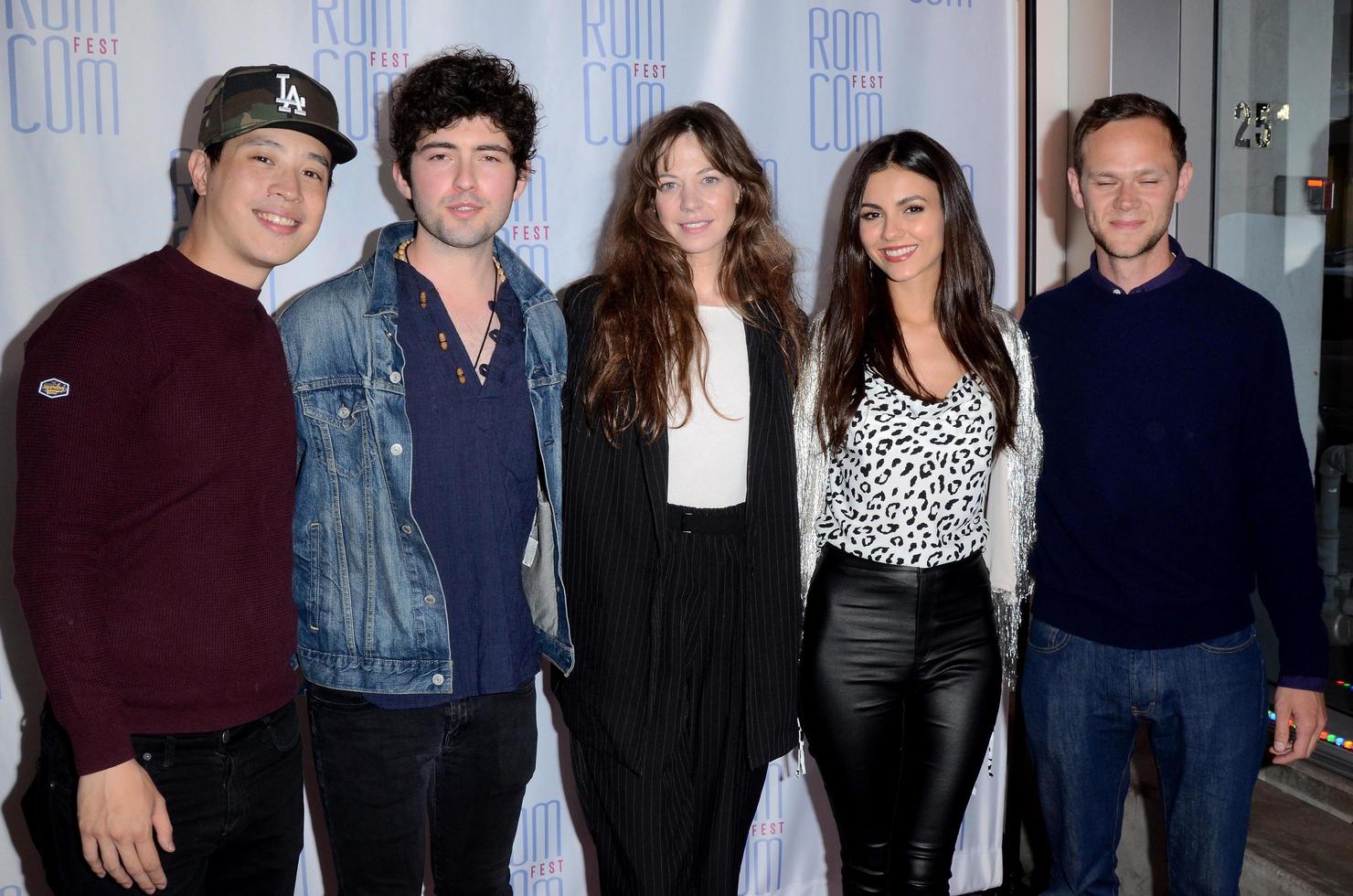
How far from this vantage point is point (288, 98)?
182cm

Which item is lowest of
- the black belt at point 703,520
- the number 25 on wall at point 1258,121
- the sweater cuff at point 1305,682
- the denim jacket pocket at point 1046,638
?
the sweater cuff at point 1305,682

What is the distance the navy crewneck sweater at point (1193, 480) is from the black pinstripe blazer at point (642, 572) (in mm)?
622

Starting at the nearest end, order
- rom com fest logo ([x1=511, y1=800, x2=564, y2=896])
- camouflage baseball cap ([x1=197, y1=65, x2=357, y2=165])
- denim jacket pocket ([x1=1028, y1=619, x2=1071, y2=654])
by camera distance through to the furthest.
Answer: camouflage baseball cap ([x1=197, y1=65, x2=357, y2=165])
denim jacket pocket ([x1=1028, y1=619, x2=1071, y2=654])
rom com fest logo ([x1=511, y1=800, x2=564, y2=896])

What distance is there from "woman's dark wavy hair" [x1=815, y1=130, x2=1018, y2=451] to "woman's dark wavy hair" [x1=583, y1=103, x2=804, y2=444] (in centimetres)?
11

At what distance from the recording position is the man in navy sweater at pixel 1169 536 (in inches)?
82.5

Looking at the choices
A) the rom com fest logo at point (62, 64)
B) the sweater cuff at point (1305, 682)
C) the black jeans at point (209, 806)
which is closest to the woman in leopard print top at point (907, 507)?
the sweater cuff at point (1305, 682)

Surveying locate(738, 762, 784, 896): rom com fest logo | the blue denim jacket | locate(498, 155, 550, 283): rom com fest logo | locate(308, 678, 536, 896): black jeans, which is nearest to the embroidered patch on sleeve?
the blue denim jacket

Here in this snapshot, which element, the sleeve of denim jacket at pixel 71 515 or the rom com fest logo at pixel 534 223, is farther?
the rom com fest logo at pixel 534 223

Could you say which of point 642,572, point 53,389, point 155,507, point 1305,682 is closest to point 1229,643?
point 1305,682

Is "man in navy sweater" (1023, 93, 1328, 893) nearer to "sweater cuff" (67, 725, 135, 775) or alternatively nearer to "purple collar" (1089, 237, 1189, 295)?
"purple collar" (1089, 237, 1189, 295)

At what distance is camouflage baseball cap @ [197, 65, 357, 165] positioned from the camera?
1802 millimetres

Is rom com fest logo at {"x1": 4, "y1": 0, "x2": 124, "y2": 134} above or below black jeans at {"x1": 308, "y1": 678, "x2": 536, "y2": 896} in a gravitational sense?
above

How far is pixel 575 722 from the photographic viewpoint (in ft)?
7.12

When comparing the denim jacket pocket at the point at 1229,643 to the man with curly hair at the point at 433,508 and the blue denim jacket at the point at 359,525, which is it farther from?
the blue denim jacket at the point at 359,525
